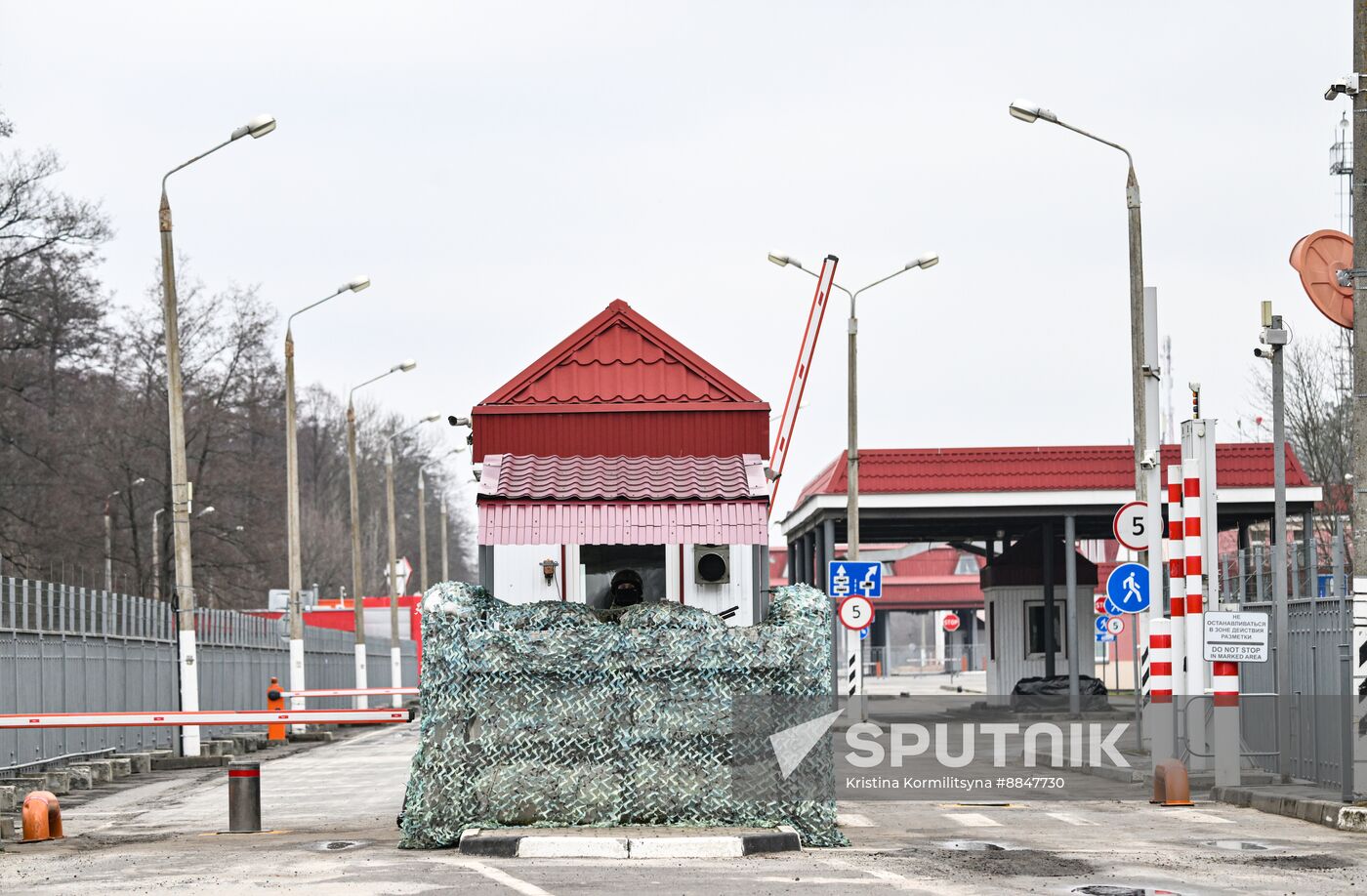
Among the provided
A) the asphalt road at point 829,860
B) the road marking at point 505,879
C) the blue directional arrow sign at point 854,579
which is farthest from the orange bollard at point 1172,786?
the blue directional arrow sign at point 854,579

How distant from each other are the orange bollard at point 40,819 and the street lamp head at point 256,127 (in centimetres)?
1191

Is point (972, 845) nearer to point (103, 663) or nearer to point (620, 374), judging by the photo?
point (620, 374)

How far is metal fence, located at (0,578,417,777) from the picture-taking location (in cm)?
2541

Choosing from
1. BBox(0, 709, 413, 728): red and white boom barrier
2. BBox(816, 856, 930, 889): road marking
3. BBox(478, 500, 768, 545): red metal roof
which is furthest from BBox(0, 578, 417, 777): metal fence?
BBox(816, 856, 930, 889): road marking

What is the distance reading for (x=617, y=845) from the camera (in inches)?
553

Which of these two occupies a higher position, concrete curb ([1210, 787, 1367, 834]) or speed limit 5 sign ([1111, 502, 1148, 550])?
speed limit 5 sign ([1111, 502, 1148, 550])

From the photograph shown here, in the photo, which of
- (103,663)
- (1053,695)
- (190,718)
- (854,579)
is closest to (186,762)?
(103,663)

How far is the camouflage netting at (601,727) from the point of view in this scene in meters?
14.9

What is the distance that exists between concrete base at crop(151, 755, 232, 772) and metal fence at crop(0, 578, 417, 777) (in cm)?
74

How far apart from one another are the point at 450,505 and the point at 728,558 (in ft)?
373

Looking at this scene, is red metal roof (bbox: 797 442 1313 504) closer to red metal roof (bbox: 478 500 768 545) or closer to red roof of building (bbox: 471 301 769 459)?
red roof of building (bbox: 471 301 769 459)

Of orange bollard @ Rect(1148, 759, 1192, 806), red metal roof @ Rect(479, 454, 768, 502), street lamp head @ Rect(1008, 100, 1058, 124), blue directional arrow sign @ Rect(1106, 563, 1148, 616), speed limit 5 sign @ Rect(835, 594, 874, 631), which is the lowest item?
orange bollard @ Rect(1148, 759, 1192, 806)

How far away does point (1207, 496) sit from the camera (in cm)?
2280

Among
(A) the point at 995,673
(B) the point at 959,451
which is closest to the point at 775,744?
(B) the point at 959,451
